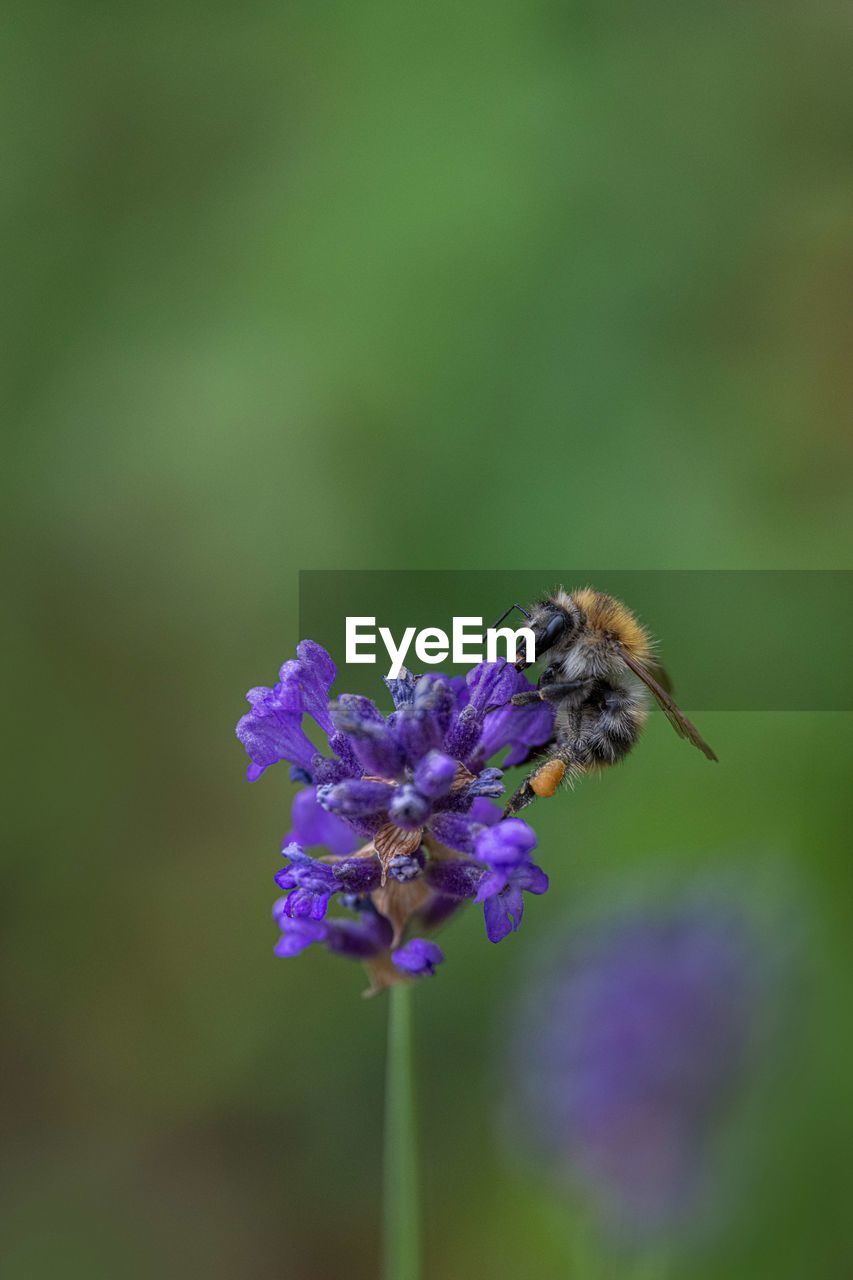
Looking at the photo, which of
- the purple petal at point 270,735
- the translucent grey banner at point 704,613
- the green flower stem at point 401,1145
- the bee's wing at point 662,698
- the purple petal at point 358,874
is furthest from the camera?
the translucent grey banner at point 704,613

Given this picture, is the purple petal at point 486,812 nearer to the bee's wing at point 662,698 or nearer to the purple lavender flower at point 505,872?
the purple lavender flower at point 505,872

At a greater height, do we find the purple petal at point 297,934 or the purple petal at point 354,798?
the purple petal at point 354,798

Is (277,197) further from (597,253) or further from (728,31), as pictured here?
(728,31)

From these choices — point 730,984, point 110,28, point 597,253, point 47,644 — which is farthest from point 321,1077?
point 110,28

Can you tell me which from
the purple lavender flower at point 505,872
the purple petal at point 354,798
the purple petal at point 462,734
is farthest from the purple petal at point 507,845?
the purple petal at point 462,734

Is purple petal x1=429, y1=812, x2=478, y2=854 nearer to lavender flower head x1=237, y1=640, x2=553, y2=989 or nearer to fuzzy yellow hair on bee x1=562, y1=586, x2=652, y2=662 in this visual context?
lavender flower head x1=237, y1=640, x2=553, y2=989

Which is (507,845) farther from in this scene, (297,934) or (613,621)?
(613,621)

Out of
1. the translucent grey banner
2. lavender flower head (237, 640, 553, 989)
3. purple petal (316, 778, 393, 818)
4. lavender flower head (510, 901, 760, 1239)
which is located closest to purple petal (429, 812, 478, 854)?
lavender flower head (237, 640, 553, 989)
